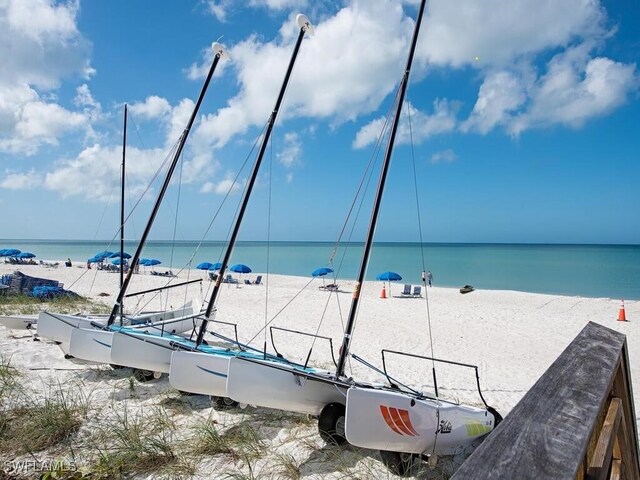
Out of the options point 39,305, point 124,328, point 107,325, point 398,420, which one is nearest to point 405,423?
point 398,420

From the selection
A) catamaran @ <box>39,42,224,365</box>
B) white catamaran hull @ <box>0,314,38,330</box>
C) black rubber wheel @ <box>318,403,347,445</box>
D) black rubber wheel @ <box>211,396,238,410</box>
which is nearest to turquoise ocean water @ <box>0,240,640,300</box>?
catamaran @ <box>39,42,224,365</box>

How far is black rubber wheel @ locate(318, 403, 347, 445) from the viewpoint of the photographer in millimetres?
5684

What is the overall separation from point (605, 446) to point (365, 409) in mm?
3256

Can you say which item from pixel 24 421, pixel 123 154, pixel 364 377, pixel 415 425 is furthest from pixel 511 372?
pixel 123 154

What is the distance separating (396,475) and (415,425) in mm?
634

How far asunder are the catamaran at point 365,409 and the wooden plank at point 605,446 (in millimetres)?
2968

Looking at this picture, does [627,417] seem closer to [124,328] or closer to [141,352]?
[141,352]

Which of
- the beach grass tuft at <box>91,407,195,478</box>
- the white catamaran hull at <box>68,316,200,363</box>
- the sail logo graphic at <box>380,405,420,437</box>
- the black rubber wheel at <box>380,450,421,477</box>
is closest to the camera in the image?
the beach grass tuft at <box>91,407,195,478</box>

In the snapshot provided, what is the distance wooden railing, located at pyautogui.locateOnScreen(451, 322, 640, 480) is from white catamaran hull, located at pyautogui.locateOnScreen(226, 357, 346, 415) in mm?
3557

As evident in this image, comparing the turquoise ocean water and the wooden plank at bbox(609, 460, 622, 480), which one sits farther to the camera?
the turquoise ocean water

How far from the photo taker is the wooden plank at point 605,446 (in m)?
1.69

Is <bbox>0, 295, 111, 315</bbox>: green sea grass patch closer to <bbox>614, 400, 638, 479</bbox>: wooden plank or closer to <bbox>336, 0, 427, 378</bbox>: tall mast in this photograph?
<bbox>336, 0, 427, 378</bbox>: tall mast

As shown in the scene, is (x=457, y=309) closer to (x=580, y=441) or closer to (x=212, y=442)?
(x=212, y=442)

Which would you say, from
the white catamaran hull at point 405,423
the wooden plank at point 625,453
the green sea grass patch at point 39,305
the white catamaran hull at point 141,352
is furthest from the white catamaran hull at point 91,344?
the wooden plank at point 625,453
